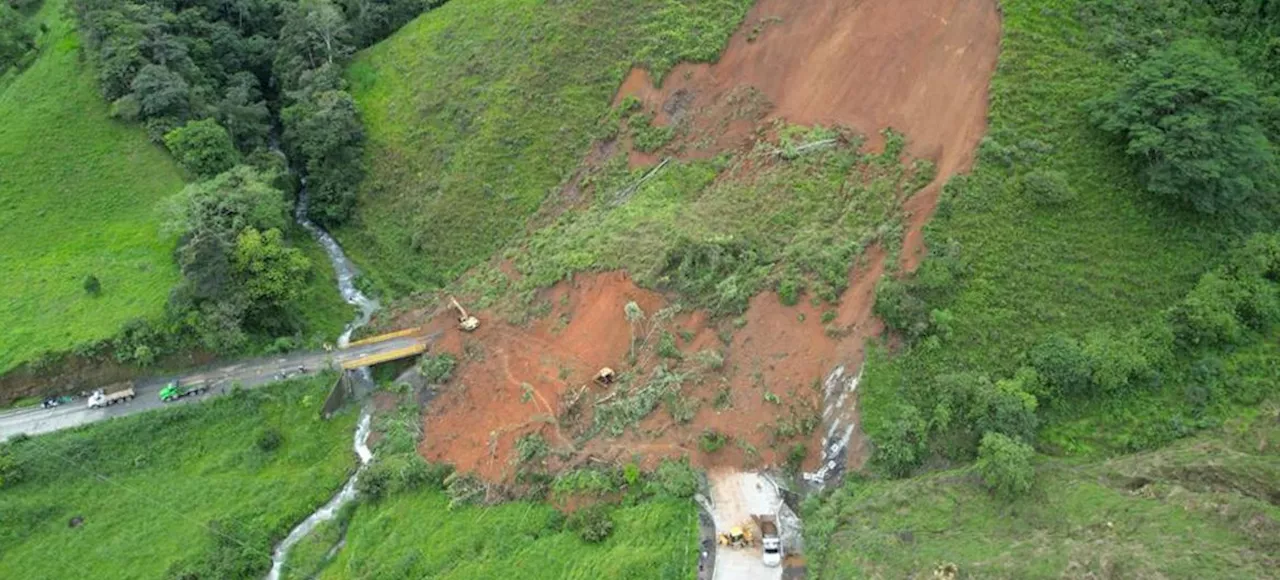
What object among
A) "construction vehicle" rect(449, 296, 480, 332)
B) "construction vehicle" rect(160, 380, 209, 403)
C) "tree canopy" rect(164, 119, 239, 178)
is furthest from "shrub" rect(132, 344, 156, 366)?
"construction vehicle" rect(449, 296, 480, 332)

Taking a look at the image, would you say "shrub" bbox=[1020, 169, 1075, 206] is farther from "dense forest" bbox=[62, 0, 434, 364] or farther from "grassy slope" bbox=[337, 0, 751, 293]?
"dense forest" bbox=[62, 0, 434, 364]

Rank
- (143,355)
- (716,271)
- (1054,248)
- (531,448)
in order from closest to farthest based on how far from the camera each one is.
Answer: (1054,248), (531,448), (716,271), (143,355)

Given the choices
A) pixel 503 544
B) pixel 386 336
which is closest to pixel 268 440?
pixel 386 336

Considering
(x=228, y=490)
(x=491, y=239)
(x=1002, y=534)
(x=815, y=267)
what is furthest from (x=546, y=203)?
(x=1002, y=534)

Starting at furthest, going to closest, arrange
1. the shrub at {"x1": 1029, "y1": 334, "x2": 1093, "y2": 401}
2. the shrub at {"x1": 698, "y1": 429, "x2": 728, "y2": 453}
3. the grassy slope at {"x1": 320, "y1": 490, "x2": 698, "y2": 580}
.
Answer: the shrub at {"x1": 698, "y1": 429, "x2": 728, "y2": 453} < the shrub at {"x1": 1029, "y1": 334, "x2": 1093, "y2": 401} < the grassy slope at {"x1": 320, "y1": 490, "x2": 698, "y2": 580}

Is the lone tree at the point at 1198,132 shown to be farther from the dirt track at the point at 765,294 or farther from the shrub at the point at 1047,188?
the dirt track at the point at 765,294

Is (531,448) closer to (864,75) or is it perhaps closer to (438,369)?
(438,369)

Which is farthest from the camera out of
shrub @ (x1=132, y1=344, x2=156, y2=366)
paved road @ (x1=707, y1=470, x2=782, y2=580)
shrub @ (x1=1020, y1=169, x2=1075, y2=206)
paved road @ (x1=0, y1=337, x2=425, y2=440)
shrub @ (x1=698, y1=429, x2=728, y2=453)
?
shrub @ (x1=132, y1=344, x2=156, y2=366)

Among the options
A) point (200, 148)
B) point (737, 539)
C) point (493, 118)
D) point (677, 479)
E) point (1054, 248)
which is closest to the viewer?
point (737, 539)
